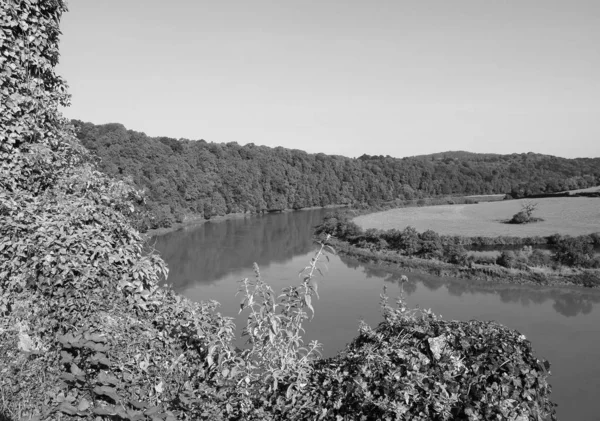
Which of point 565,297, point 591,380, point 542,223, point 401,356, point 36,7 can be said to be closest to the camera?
point 401,356

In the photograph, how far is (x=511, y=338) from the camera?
2.92 metres

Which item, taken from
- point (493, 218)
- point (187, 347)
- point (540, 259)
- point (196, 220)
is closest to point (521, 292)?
point (540, 259)

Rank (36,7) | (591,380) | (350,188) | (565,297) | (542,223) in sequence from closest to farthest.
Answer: (36,7), (591,380), (565,297), (542,223), (350,188)

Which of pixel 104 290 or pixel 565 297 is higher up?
pixel 104 290

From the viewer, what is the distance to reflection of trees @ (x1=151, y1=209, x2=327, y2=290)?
89.4ft

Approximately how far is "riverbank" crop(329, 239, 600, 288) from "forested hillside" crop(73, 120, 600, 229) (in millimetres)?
19836

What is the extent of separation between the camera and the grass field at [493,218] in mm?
38031

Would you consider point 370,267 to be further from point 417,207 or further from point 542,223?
point 417,207

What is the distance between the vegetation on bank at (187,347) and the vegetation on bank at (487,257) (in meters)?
20.8

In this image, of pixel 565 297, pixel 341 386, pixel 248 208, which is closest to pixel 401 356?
pixel 341 386

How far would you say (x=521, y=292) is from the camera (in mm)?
22016

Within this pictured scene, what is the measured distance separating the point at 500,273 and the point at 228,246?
2122 cm

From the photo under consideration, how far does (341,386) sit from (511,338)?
126cm

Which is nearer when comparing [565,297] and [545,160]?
[565,297]
